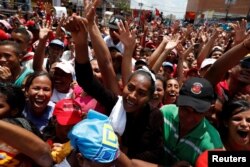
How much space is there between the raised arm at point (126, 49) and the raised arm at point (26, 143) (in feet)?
3.13

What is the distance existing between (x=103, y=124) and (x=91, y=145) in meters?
0.13

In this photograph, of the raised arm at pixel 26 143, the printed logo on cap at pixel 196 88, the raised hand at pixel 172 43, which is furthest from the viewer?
the raised hand at pixel 172 43

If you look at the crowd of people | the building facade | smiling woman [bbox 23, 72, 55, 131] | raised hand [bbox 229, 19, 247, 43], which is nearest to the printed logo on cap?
the crowd of people

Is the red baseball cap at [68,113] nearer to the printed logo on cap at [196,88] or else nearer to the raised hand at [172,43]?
the printed logo on cap at [196,88]

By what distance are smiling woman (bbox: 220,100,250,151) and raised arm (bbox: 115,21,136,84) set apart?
29.9 inches

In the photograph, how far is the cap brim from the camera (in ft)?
6.49

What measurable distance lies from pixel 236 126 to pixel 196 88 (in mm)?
330

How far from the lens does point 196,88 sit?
207cm

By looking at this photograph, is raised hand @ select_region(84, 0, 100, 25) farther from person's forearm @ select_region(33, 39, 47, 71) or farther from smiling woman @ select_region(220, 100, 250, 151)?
smiling woman @ select_region(220, 100, 250, 151)

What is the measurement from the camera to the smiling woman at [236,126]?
196 cm

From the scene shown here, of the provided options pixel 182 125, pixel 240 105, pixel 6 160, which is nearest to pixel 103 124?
pixel 6 160

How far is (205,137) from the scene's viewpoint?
78.2 inches

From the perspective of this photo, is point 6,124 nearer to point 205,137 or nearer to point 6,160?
point 6,160

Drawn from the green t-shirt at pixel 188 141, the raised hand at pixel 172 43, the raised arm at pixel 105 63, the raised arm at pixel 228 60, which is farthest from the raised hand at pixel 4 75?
the raised hand at pixel 172 43
